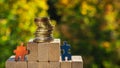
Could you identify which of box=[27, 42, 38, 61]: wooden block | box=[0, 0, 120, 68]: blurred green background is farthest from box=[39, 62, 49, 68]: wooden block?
box=[0, 0, 120, 68]: blurred green background

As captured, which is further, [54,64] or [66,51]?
[66,51]

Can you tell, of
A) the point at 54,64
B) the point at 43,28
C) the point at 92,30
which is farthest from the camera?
the point at 92,30

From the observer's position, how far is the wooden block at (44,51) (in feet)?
24.3

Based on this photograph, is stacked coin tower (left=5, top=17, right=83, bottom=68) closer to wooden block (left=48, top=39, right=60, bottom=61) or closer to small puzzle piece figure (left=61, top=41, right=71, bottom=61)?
wooden block (left=48, top=39, right=60, bottom=61)

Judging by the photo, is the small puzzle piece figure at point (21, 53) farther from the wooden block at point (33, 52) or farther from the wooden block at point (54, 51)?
the wooden block at point (54, 51)

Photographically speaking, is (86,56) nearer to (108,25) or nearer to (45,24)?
(108,25)

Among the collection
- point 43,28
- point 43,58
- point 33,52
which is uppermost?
point 43,28

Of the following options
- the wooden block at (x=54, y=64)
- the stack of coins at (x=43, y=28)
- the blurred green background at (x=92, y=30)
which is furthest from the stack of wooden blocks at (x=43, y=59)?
the blurred green background at (x=92, y=30)

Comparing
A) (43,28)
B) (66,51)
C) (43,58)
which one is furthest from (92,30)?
(43,58)

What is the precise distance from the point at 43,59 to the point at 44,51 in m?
0.14

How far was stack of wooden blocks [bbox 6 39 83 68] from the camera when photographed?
739 centimetres

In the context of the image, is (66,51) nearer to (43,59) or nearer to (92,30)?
(43,59)

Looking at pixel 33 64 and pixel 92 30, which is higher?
pixel 92 30

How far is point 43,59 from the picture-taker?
7414 mm
